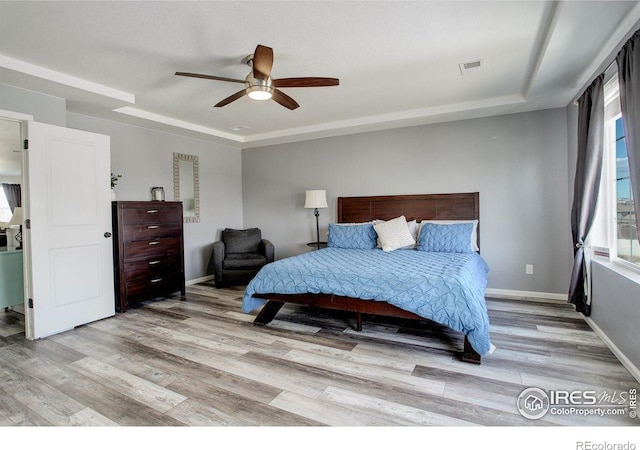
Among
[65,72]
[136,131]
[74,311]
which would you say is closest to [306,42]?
[65,72]

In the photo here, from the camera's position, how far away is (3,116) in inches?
114

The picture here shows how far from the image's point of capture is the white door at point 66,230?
2.99m

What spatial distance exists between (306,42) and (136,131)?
3145 millimetres

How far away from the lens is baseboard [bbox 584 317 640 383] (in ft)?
6.92

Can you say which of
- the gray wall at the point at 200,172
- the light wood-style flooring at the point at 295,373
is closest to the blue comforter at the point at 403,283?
the light wood-style flooring at the point at 295,373

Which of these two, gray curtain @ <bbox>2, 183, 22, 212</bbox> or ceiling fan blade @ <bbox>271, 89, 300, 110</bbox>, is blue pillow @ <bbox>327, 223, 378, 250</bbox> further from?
gray curtain @ <bbox>2, 183, 22, 212</bbox>

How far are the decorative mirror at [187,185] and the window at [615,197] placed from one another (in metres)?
5.17

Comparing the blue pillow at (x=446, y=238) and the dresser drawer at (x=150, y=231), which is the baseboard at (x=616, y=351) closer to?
the blue pillow at (x=446, y=238)

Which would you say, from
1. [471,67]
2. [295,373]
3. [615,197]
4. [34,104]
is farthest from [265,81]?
[615,197]

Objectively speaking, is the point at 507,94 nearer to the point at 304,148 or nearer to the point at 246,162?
the point at 304,148

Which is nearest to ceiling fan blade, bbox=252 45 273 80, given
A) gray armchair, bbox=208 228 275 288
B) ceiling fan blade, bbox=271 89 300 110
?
ceiling fan blade, bbox=271 89 300 110

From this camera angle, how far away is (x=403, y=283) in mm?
2592

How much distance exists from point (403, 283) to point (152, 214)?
328cm

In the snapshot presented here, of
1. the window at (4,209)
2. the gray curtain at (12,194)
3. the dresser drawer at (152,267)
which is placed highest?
the gray curtain at (12,194)
